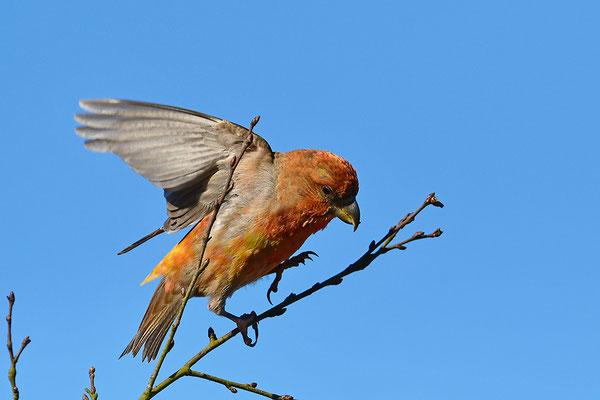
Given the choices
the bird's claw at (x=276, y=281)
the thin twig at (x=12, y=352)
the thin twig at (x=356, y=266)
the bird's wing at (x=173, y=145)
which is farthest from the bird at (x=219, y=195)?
the thin twig at (x=12, y=352)

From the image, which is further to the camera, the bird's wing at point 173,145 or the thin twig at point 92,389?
the bird's wing at point 173,145

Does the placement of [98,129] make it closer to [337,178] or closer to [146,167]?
[146,167]

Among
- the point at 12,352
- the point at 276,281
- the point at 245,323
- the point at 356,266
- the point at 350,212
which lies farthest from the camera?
the point at 276,281

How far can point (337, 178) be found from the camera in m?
6.30

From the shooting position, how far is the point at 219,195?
20.6ft

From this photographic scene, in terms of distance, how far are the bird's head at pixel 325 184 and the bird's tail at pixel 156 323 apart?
1485mm

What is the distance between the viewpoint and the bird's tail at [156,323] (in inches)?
250

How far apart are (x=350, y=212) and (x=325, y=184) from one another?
363mm

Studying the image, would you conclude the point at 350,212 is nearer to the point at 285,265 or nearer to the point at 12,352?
the point at 285,265

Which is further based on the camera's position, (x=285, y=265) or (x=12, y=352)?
(x=285, y=265)

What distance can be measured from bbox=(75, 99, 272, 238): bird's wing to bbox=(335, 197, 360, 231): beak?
2.73 feet

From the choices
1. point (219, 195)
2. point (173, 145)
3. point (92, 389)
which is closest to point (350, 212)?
point (219, 195)

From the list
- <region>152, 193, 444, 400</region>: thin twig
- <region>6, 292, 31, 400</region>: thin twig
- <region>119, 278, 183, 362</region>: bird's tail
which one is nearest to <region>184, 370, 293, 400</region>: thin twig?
<region>152, 193, 444, 400</region>: thin twig

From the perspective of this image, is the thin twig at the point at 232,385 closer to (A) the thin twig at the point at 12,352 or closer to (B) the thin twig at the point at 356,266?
(B) the thin twig at the point at 356,266
